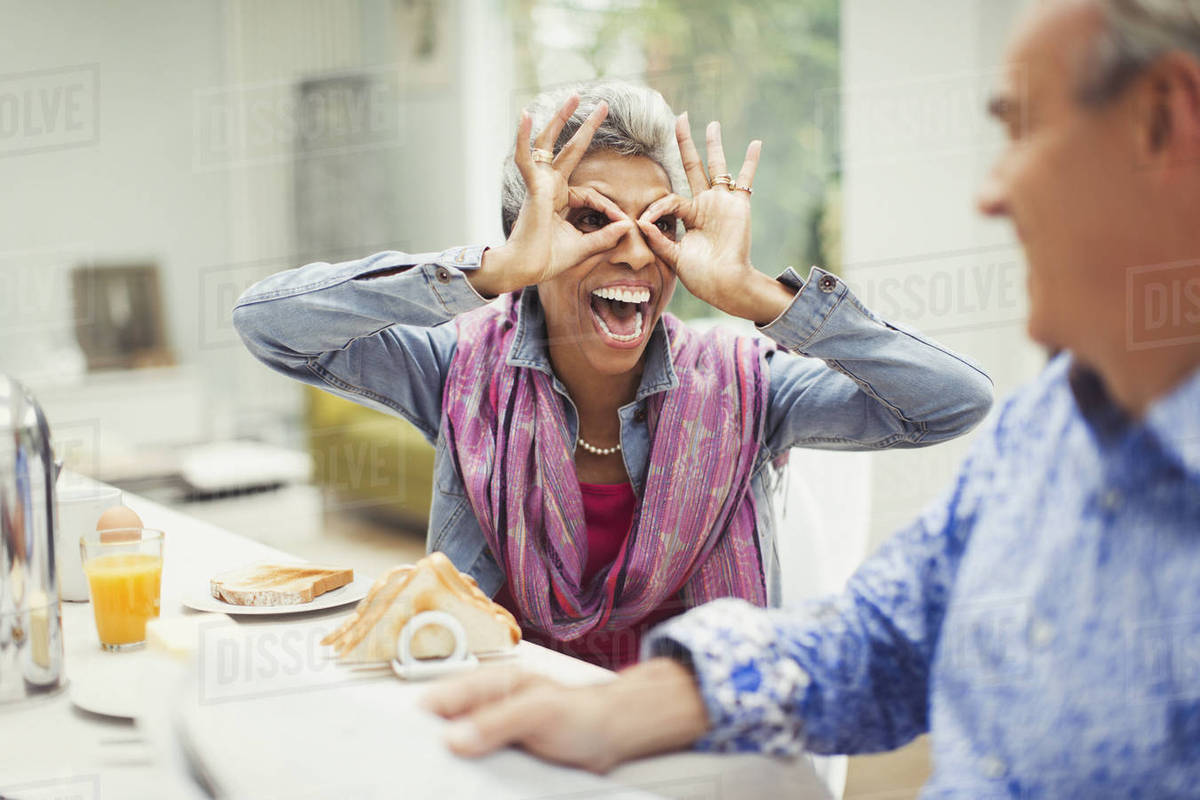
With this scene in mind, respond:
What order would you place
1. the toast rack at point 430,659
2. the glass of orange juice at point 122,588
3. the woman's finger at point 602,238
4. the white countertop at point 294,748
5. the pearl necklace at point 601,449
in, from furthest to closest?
the pearl necklace at point 601,449
the woman's finger at point 602,238
the glass of orange juice at point 122,588
the toast rack at point 430,659
the white countertop at point 294,748

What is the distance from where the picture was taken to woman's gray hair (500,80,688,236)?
137cm

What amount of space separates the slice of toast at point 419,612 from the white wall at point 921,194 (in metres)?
1.99

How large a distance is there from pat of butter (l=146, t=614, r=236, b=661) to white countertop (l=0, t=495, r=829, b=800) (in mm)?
13

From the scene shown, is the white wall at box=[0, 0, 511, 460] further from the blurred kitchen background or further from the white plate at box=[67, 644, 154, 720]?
the white plate at box=[67, 644, 154, 720]

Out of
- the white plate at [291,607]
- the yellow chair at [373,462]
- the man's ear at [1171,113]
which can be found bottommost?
the yellow chair at [373,462]

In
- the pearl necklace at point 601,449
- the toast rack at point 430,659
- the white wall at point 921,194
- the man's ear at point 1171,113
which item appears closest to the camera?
the man's ear at point 1171,113

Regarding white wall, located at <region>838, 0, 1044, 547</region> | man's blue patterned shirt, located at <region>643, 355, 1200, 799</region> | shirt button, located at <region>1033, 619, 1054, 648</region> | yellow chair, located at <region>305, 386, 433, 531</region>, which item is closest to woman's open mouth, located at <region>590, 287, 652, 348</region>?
man's blue patterned shirt, located at <region>643, 355, 1200, 799</region>

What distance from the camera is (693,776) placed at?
76cm

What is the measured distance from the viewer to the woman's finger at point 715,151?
138 centimetres

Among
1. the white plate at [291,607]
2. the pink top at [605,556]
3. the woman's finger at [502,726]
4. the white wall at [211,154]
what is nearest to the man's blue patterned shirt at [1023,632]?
the woman's finger at [502,726]

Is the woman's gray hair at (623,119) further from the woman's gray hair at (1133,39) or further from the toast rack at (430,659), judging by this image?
the woman's gray hair at (1133,39)

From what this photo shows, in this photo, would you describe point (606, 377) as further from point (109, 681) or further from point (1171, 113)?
point (1171, 113)

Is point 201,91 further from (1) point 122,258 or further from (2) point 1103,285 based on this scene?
(2) point 1103,285

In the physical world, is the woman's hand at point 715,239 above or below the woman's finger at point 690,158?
below
